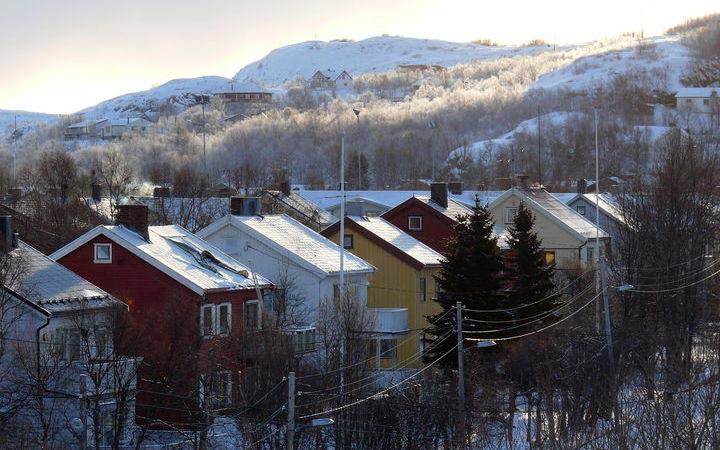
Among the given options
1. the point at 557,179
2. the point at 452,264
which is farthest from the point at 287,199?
the point at 557,179

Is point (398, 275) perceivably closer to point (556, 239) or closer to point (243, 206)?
point (243, 206)

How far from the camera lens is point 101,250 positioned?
114 ft

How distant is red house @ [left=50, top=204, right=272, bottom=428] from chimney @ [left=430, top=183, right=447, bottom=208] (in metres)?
18.9

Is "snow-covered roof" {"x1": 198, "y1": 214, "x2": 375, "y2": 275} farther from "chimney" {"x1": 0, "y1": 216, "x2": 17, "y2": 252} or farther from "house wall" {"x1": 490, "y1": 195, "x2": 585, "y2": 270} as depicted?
"house wall" {"x1": 490, "y1": 195, "x2": 585, "y2": 270}

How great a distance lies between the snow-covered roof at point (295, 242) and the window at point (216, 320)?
579 cm

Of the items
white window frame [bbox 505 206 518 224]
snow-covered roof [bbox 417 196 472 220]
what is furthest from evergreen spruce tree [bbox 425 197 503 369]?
white window frame [bbox 505 206 518 224]

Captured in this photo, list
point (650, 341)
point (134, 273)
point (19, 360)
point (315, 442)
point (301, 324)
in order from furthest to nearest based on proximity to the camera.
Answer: point (650, 341)
point (301, 324)
point (134, 273)
point (315, 442)
point (19, 360)

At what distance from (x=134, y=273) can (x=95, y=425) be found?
26.7 feet

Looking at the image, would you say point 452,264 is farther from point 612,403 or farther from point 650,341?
point 612,403

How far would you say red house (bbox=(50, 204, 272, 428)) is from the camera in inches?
1210

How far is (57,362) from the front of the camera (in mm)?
28672

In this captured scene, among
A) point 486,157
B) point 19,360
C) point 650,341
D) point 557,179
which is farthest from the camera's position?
point 486,157

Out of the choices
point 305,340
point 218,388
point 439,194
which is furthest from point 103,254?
point 439,194

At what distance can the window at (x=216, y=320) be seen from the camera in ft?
108
